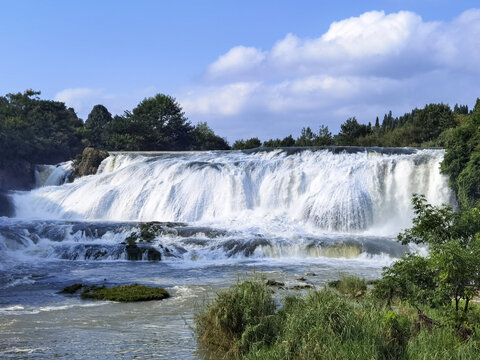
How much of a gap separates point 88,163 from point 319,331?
34.7 meters

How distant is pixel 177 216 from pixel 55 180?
14301 millimetres

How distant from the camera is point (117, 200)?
1289 inches

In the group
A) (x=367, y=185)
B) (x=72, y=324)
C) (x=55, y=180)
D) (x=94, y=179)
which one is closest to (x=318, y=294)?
(x=72, y=324)

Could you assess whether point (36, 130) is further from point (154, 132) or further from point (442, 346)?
point (442, 346)

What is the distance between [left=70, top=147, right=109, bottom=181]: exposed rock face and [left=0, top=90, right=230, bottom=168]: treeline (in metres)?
6.27

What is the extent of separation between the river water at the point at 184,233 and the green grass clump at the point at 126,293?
449 millimetres

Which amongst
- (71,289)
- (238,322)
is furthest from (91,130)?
(238,322)

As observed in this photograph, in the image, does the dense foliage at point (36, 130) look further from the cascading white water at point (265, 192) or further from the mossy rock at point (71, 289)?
the mossy rock at point (71, 289)

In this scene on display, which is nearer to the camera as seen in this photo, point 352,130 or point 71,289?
point 71,289

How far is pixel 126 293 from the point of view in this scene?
49.3 ft

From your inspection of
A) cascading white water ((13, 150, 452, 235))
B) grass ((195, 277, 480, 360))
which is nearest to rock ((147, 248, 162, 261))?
cascading white water ((13, 150, 452, 235))

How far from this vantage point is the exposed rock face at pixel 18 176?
41.3 m

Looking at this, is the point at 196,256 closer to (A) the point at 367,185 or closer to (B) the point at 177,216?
(B) the point at 177,216

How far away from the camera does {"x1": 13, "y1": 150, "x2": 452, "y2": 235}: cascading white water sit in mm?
28562
